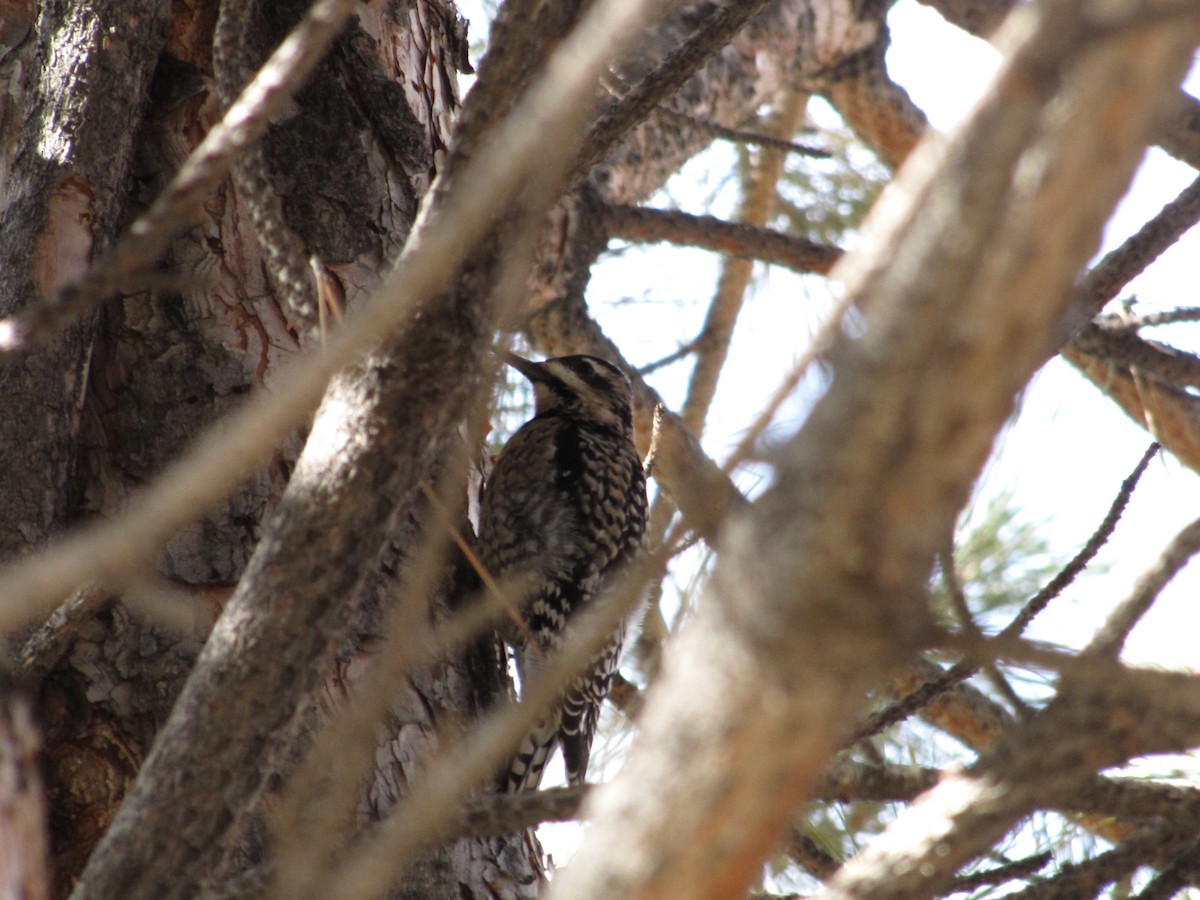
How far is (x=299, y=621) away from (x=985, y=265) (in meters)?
0.87

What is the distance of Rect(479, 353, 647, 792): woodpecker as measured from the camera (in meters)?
3.49

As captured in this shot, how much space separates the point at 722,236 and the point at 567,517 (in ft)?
3.34

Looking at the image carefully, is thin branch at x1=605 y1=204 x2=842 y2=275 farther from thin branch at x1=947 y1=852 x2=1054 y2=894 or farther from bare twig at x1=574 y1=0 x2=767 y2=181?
thin branch at x1=947 y1=852 x2=1054 y2=894

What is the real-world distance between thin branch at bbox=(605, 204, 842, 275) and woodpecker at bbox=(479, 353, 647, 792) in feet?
1.28

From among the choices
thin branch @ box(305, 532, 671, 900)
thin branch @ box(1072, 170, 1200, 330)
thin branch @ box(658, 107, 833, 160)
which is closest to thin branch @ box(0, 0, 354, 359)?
thin branch @ box(305, 532, 671, 900)

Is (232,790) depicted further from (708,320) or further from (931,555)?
(708,320)

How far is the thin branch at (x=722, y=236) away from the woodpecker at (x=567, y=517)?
39cm

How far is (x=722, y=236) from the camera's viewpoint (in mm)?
3340

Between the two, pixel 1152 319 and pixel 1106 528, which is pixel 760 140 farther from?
pixel 1106 528

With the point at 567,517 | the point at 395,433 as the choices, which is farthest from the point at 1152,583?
the point at 567,517

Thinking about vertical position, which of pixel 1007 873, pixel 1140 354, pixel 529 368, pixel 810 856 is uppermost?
pixel 529 368

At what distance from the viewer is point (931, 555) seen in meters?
0.88

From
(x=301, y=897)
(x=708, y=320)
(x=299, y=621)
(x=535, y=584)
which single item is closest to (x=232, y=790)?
(x=299, y=621)

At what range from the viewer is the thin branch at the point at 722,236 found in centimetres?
325
